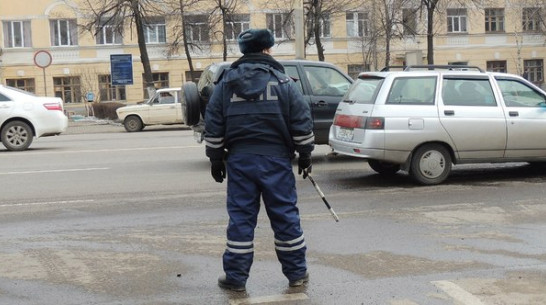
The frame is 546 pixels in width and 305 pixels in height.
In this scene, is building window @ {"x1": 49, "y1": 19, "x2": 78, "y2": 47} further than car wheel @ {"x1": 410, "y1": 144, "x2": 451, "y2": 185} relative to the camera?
Yes

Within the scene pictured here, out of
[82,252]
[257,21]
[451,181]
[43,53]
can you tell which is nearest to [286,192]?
[82,252]

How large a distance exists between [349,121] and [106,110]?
24.5 metres

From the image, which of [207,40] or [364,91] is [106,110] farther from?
[364,91]

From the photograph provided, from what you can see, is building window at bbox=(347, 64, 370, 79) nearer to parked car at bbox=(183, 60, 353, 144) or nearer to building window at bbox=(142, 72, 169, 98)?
building window at bbox=(142, 72, 169, 98)

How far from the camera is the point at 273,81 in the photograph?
16.3 feet

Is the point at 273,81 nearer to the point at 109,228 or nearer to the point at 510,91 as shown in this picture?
the point at 109,228

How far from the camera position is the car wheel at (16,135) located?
15836 mm

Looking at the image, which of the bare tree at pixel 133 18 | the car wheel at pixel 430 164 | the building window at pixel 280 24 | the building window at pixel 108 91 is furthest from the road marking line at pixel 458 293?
the building window at pixel 108 91

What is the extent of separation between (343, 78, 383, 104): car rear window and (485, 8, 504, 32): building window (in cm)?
4191

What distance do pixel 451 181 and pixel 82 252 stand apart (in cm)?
568

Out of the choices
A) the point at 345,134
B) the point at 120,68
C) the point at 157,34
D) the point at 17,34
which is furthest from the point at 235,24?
the point at 345,134

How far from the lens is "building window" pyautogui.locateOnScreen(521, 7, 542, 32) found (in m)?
47.1

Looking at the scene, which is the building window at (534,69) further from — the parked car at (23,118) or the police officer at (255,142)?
the police officer at (255,142)

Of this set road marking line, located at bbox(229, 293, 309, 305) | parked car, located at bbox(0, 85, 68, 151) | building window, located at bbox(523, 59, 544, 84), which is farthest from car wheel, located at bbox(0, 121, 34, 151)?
building window, located at bbox(523, 59, 544, 84)
